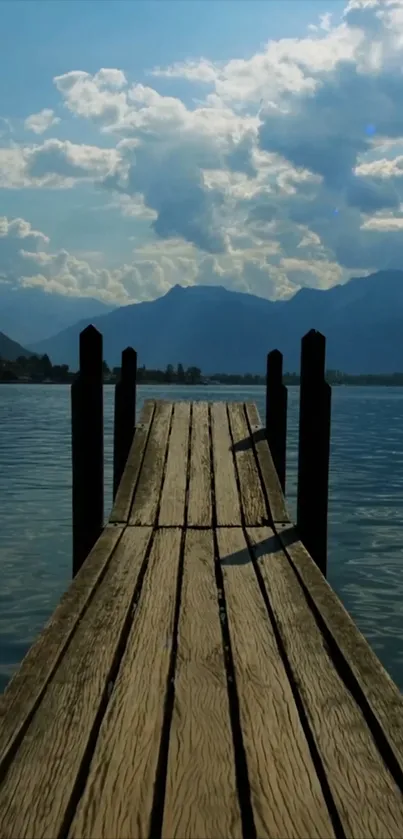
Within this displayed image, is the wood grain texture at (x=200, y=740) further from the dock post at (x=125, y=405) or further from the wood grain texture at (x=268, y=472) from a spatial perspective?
the dock post at (x=125, y=405)

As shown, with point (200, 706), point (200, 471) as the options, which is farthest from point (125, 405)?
point (200, 706)

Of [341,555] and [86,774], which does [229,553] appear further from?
[341,555]

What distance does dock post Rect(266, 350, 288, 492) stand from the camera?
1071 centimetres

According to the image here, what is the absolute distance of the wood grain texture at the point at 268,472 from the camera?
817 centimetres

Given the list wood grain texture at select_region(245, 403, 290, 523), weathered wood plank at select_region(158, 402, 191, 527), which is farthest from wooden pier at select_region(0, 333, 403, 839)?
wood grain texture at select_region(245, 403, 290, 523)

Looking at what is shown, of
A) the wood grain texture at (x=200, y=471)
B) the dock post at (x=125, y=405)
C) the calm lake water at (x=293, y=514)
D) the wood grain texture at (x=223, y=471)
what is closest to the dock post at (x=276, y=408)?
the wood grain texture at (x=223, y=471)

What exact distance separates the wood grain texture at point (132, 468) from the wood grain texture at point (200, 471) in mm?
598

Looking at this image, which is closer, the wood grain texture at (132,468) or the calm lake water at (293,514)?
the wood grain texture at (132,468)

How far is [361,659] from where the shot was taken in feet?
15.0

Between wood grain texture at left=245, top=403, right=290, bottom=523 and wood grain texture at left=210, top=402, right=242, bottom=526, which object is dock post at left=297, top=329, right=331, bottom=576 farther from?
wood grain texture at left=210, top=402, right=242, bottom=526

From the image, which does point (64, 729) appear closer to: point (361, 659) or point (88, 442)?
point (361, 659)

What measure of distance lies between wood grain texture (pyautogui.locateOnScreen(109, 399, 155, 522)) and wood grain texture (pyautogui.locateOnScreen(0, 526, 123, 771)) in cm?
155

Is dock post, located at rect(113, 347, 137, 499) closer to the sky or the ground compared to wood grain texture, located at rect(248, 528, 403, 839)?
closer to the sky

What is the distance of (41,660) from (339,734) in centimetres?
170
